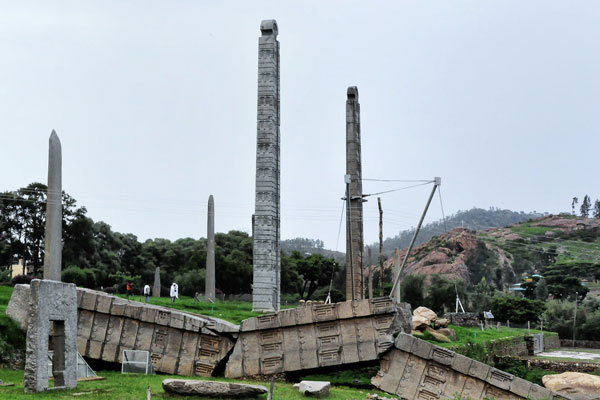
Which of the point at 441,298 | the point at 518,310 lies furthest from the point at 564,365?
the point at 441,298

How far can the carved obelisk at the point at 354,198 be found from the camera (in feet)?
88.2

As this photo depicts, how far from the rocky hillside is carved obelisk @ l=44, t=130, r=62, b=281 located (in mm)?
70630

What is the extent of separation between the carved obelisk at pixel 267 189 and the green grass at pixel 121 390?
39.4 feet

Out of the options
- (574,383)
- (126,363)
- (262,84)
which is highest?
(262,84)

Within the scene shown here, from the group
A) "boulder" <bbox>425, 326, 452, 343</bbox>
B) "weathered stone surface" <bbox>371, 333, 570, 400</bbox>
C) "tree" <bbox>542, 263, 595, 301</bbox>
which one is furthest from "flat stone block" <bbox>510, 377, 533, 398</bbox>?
"tree" <bbox>542, 263, 595, 301</bbox>

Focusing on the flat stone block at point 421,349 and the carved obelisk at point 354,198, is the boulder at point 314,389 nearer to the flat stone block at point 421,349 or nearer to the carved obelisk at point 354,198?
the flat stone block at point 421,349

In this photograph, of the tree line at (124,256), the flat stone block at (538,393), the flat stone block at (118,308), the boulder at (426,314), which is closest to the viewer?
the flat stone block at (538,393)

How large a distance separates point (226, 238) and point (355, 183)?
41962 mm

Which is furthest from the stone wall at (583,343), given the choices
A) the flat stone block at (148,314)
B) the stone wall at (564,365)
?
the flat stone block at (148,314)

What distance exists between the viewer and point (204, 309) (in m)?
28.0

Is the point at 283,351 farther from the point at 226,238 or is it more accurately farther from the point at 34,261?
the point at 226,238

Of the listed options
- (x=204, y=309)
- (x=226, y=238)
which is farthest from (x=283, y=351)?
(x=226, y=238)

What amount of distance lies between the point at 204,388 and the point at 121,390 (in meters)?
1.85

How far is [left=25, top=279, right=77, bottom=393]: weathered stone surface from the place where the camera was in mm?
13477
